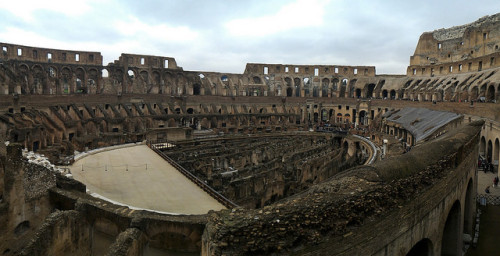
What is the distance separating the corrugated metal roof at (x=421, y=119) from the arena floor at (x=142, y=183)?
50.5 feet

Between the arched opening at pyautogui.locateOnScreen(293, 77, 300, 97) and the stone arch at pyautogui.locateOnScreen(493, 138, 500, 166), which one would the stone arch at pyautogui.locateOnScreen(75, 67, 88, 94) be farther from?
the stone arch at pyautogui.locateOnScreen(493, 138, 500, 166)

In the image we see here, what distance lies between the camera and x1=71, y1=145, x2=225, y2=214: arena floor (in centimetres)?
1420

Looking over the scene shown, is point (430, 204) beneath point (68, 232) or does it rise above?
above

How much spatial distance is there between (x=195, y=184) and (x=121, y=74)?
2981 cm

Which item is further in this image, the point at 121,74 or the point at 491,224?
the point at 121,74

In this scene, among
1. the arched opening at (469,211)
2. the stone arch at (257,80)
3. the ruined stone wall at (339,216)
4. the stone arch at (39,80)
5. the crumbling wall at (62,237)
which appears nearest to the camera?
the ruined stone wall at (339,216)

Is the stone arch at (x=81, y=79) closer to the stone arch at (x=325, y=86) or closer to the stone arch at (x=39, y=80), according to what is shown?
the stone arch at (x=39, y=80)

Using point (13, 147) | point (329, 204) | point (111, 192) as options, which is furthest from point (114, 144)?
point (329, 204)

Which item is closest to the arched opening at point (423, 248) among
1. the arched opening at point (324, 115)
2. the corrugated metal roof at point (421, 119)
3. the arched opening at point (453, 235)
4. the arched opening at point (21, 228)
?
the arched opening at point (453, 235)

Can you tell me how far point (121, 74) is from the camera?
41.8 m

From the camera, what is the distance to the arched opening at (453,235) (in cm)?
1209

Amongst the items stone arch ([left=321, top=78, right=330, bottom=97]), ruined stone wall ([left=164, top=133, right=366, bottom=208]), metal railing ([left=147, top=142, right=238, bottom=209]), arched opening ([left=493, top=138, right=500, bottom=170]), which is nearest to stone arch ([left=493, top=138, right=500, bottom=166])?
arched opening ([left=493, top=138, right=500, bottom=170])

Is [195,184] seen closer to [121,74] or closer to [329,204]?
[329,204]

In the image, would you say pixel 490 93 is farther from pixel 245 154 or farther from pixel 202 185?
pixel 202 185
